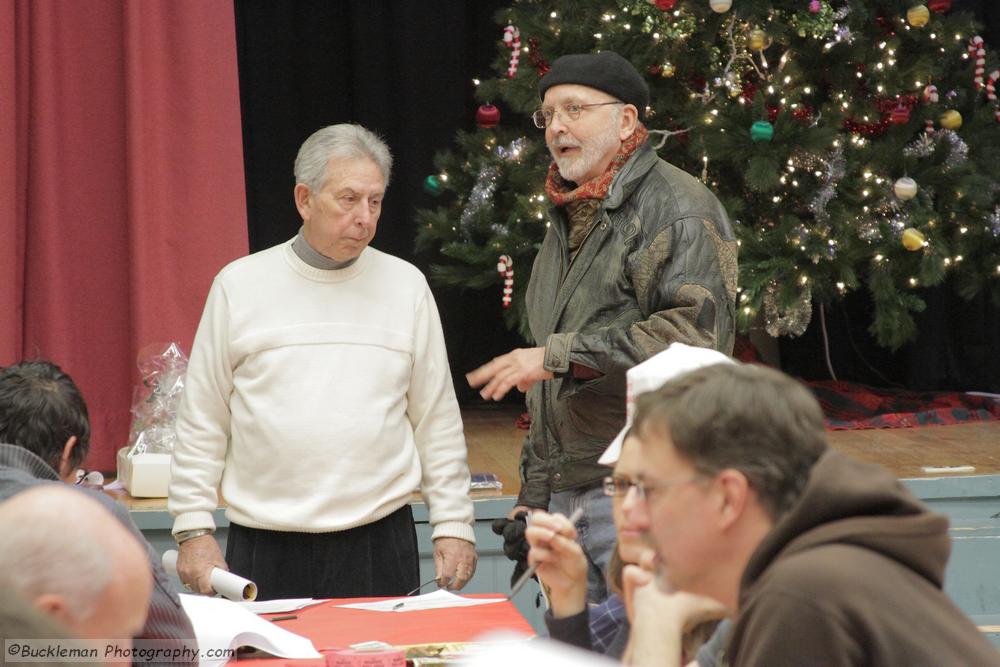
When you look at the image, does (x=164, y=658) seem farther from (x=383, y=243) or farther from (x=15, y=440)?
(x=383, y=243)

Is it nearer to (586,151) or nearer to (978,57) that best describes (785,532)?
(586,151)

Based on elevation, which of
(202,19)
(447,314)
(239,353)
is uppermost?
(202,19)

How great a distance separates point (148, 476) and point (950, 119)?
3.41m

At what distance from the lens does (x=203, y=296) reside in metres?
4.56

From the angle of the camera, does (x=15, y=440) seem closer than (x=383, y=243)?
Yes

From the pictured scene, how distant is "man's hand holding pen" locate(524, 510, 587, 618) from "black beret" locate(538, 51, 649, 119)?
4.05 ft

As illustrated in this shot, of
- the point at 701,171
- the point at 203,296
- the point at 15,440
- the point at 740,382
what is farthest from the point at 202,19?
the point at 740,382

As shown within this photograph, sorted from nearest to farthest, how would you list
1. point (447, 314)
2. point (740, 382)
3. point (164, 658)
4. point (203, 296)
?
point (740, 382)
point (164, 658)
point (203, 296)
point (447, 314)

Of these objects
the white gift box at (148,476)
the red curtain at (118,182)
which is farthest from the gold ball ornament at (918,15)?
the white gift box at (148,476)

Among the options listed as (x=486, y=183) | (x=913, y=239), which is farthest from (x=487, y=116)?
(x=913, y=239)

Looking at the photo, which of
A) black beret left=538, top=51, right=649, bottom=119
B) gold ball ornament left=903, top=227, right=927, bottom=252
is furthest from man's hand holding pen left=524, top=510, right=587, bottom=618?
gold ball ornament left=903, top=227, right=927, bottom=252

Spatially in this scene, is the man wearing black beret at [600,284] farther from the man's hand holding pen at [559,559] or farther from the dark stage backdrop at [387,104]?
the dark stage backdrop at [387,104]

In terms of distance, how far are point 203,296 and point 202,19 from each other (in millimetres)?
1042

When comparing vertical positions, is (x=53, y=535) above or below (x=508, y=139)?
below
